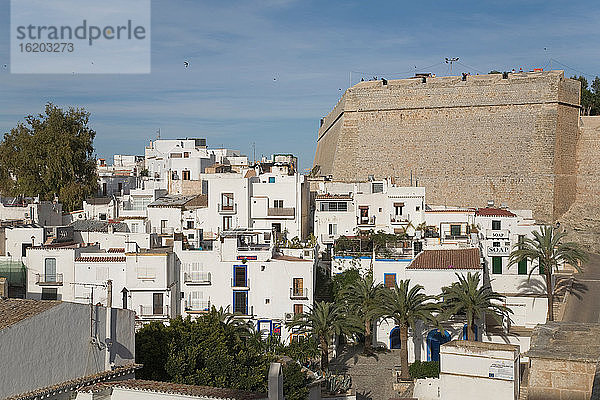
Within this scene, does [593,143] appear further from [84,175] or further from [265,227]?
[84,175]

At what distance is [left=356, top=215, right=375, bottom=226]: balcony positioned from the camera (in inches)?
1022

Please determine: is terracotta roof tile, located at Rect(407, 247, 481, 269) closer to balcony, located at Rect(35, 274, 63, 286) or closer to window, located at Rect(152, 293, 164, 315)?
window, located at Rect(152, 293, 164, 315)

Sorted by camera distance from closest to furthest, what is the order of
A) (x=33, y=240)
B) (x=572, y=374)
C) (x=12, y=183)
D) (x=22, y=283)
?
1. (x=572, y=374)
2. (x=22, y=283)
3. (x=33, y=240)
4. (x=12, y=183)

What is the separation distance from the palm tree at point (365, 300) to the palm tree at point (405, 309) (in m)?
0.70

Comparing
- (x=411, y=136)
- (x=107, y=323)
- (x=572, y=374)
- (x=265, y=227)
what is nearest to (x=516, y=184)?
(x=411, y=136)

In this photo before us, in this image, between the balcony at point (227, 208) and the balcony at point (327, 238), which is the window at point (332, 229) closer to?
the balcony at point (327, 238)

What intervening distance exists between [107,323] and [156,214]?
18.1 metres

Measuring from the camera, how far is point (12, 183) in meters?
34.4

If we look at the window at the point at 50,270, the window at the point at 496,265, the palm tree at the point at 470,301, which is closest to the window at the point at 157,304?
the window at the point at 50,270

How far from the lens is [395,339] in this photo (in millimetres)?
18875

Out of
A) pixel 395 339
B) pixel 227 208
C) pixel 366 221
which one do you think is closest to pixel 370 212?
pixel 366 221

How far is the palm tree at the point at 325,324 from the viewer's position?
16.8m

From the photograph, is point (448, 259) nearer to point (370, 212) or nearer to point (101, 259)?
point (370, 212)

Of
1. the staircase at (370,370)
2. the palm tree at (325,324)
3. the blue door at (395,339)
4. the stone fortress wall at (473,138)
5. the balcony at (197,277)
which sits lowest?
the staircase at (370,370)
